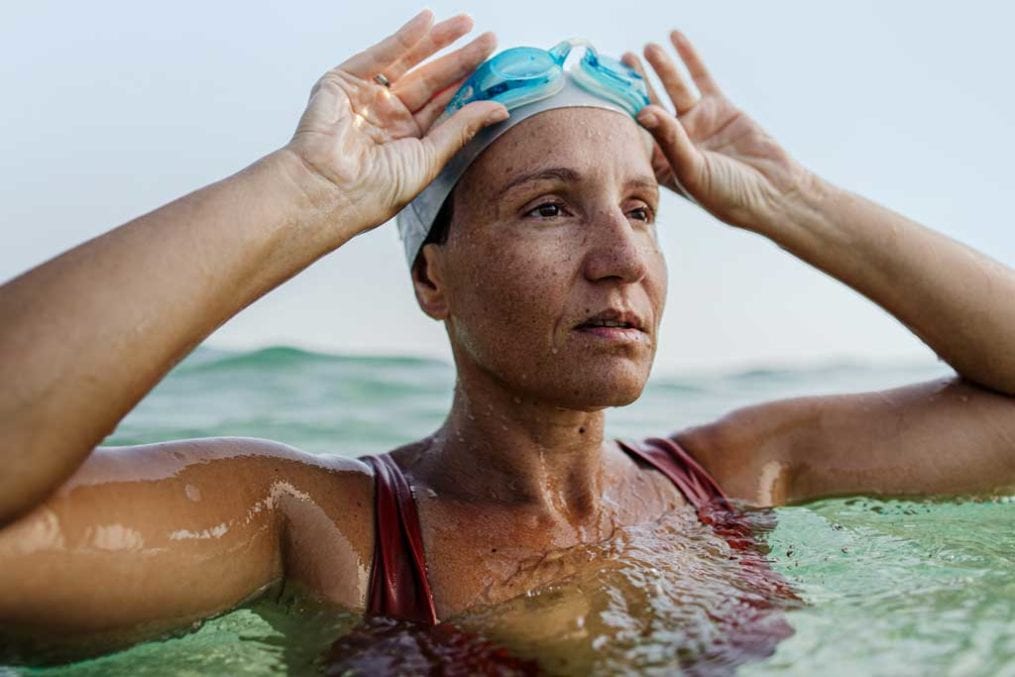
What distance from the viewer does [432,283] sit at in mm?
3346

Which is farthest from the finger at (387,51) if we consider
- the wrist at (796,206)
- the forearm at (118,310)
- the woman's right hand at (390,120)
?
the wrist at (796,206)

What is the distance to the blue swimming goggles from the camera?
3.16m

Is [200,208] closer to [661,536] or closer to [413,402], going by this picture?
[661,536]

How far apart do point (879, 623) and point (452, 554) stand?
1037 millimetres

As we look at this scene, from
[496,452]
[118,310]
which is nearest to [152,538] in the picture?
[118,310]

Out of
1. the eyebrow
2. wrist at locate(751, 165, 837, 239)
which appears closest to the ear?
the eyebrow

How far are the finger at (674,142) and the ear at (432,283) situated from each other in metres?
0.68

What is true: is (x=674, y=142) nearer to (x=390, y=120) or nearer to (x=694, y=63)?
(x=694, y=63)

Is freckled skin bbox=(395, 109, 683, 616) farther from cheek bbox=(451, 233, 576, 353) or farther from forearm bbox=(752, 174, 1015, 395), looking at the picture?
forearm bbox=(752, 174, 1015, 395)

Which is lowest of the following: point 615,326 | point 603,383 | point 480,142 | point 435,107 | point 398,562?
point 398,562

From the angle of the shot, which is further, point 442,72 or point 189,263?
point 442,72

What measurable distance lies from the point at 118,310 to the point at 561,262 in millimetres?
1117

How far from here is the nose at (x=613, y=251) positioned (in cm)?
288

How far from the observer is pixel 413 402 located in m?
8.46
